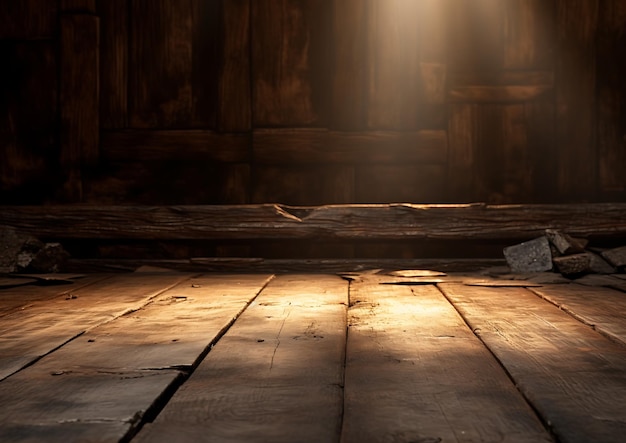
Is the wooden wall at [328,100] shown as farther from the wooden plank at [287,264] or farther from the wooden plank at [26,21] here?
the wooden plank at [287,264]

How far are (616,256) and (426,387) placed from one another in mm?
2613

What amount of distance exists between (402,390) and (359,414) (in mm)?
189

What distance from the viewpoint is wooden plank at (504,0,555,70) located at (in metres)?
4.08

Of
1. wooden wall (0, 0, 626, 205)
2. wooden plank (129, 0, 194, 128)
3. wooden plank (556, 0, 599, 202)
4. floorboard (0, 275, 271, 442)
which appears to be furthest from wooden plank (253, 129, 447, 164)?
floorboard (0, 275, 271, 442)

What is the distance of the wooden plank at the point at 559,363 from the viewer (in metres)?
1.17

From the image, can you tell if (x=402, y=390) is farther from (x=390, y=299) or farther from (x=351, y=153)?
(x=351, y=153)

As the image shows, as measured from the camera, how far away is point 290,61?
4.11 metres

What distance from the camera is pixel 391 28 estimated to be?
161 inches

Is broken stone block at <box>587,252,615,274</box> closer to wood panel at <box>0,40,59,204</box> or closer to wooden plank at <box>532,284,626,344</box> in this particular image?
wooden plank at <box>532,284,626,344</box>

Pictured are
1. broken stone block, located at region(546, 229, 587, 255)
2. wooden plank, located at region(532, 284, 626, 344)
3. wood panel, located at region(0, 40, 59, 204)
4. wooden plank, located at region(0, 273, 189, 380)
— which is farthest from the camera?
wood panel, located at region(0, 40, 59, 204)

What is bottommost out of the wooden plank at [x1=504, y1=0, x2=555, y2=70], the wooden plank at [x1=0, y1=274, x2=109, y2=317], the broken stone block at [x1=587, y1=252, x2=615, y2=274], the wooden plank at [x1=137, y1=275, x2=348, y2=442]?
the wooden plank at [x1=137, y1=275, x2=348, y2=442]

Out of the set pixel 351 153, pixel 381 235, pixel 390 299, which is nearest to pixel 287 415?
pixel 390 299

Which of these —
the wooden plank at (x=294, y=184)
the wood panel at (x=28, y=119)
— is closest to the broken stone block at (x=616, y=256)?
the wooden plank at (x=294, y=184)

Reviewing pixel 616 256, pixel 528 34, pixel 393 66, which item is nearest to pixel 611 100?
pixel 528 34
